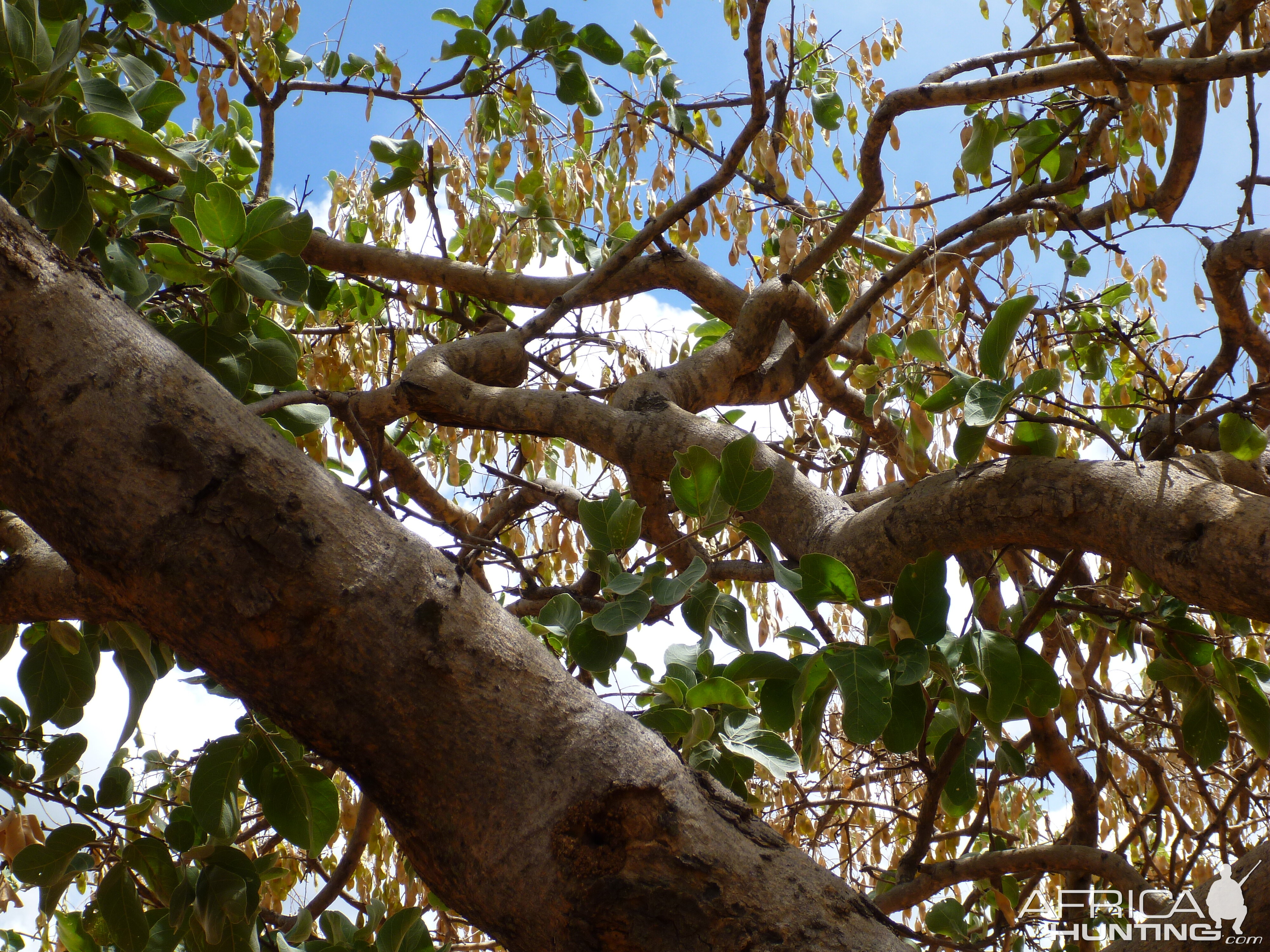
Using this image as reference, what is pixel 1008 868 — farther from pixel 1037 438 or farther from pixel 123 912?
pixel 123 912

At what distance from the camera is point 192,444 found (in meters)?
0.70

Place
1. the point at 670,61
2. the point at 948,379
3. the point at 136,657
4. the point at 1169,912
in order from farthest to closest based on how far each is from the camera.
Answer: the point at 670,61 → the point at 948,379 → the point at 136,657 → the point at 1169,912

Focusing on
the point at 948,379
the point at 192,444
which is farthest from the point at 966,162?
the point at 192,444

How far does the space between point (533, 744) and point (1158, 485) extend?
73cm

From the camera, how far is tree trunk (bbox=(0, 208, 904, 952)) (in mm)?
648

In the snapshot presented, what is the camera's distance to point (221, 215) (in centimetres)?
104

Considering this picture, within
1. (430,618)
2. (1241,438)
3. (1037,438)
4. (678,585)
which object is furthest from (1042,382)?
(430,618)

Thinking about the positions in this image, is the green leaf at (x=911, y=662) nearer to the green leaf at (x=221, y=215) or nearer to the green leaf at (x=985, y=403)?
the green leaf at (x=985, y=403)

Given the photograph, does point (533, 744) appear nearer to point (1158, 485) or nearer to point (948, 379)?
point (1158, 485)

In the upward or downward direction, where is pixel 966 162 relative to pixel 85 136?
upward

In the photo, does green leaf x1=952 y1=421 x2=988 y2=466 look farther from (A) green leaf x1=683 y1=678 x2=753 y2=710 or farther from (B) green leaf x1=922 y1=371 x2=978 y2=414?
(A) green leaf x1=683 y1=678 x2=753 y2=710

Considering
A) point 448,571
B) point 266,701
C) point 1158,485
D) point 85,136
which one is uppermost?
point 85,136

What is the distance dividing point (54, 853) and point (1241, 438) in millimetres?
1621

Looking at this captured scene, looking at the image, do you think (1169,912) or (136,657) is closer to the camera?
(1169,912)
